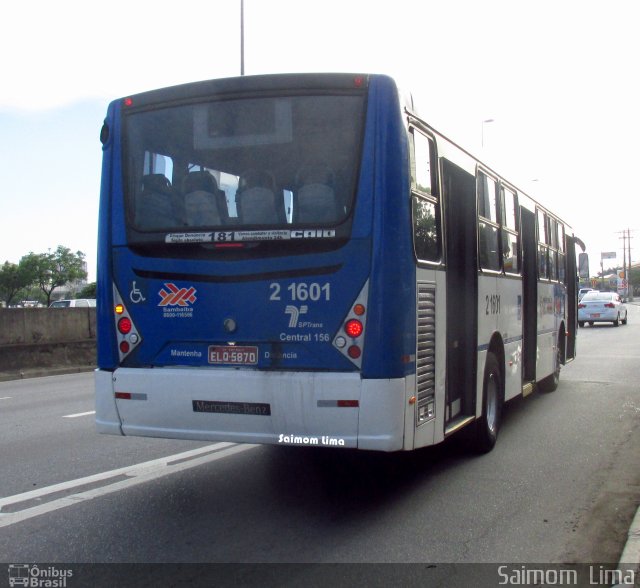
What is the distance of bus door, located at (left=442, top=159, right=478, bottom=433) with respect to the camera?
25.6ft

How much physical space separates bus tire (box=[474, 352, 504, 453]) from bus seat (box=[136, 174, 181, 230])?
371cm

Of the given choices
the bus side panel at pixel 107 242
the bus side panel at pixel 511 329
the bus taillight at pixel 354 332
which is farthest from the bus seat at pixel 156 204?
the bus side panel at pixel 511 329

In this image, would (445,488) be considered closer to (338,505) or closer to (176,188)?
(338,505)

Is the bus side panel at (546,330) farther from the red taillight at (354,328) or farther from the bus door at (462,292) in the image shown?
the red taillight at (354,328)

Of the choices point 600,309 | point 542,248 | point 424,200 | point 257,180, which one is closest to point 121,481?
point 257,180

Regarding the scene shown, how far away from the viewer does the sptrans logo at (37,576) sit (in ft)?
15.9

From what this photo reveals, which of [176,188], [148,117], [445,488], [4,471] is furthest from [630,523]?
[4,471]

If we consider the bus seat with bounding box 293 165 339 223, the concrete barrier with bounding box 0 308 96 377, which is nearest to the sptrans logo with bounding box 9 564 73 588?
the bus seat with bounding box 293 165 339 223

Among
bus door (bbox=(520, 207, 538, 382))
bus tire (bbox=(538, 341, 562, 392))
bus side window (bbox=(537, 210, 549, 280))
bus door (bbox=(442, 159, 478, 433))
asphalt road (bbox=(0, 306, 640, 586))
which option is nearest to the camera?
asphalt road (bbox=(0, 306, 640, 586))

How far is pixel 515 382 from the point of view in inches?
402

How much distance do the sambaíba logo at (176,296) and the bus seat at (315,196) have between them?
1.01 meters

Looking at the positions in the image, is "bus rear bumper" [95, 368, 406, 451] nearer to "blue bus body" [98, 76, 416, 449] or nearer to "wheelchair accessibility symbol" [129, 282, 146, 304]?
"blue bus body" [98, 76, 416, 449]

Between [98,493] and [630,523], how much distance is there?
414cm

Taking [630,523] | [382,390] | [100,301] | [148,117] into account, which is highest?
[148,117]
